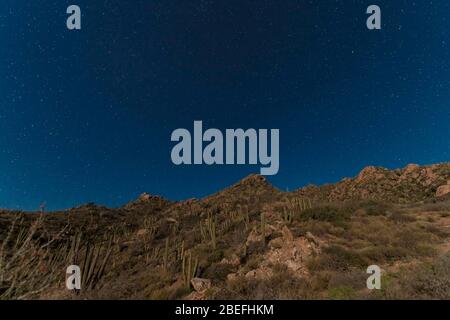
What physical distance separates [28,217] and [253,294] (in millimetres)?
28983

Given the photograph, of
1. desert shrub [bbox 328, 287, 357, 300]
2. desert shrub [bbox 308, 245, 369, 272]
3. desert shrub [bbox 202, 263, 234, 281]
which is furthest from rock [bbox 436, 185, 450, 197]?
desert shrub [bbox 328, 287, 357, 300]

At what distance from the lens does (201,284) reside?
9.16m

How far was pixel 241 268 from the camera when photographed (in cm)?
1055

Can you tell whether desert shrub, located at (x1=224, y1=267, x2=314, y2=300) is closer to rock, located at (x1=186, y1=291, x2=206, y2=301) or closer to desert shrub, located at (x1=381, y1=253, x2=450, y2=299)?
rock, located at (x1=186, y1=291, x2=206, y2=301)

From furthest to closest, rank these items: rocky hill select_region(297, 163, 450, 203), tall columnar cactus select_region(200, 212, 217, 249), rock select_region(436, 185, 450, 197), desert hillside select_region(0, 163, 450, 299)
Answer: rocky hill select_region(297, 163, 450, 203)
rock select_region(436, 185, 450, 197)
tall columnar cactus select_region(200, 212, 217, 249)
desert hillside select_region(0, 163, 450, 299)

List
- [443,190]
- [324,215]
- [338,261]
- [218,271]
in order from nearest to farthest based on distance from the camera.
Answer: [338,261], [218,271], [324,215], [443,190]

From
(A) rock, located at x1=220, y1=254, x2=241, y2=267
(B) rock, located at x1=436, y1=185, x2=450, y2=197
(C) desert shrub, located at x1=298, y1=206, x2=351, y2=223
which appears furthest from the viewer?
(B) rock, located at x1=436, y1=185, x2=450, y2=197

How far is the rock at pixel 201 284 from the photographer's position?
8.94 meters

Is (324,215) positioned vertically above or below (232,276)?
above

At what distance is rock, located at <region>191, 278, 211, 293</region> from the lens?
29.3 feet

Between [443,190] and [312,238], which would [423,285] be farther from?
[443,190]

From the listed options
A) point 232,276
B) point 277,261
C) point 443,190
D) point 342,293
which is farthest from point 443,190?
point 342,293
